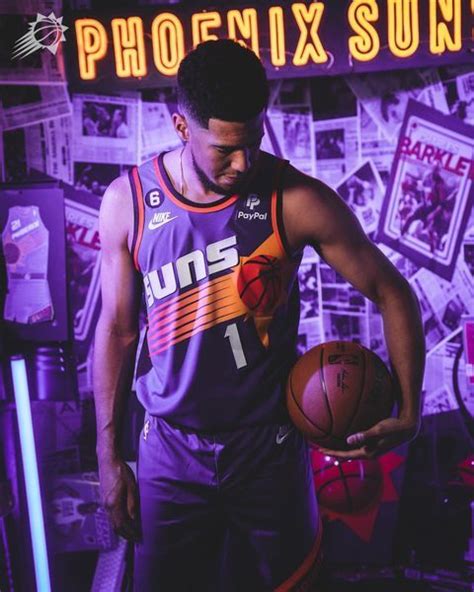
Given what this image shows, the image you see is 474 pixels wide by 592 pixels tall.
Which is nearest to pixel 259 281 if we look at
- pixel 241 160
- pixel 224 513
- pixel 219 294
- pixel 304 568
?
pixel 219 294

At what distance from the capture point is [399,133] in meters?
2.79

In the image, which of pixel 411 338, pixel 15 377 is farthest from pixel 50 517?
pixel 411 338

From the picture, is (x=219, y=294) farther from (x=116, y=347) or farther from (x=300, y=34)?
(x=300, y=34)

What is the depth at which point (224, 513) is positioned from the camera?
174cm

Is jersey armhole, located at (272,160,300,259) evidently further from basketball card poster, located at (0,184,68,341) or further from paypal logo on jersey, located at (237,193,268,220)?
basketball card poster, located at (0,184,68,341)

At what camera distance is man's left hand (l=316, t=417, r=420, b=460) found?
5.29ft

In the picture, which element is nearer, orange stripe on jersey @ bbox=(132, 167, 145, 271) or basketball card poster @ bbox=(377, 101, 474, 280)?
orange stripe on jersey @ bbox=(132, 167, 145, 271)

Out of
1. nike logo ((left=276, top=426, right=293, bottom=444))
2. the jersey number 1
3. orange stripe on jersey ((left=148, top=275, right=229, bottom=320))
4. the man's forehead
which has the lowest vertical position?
nike logo ((left=276, top=426, right=293, bottom=444))

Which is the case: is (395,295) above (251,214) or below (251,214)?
below

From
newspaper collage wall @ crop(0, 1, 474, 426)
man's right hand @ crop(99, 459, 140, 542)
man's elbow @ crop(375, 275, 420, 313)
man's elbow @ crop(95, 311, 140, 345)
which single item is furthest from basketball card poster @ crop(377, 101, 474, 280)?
man's right hand @ crop(99, 459, 140, 542)

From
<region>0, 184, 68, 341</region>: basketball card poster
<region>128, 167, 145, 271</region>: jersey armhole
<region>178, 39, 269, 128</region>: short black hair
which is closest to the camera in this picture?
<region>178, 39, 269, 128</region>: short black hair

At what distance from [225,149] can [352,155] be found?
143 centimetres

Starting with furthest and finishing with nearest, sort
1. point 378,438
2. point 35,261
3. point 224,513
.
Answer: point 35,261 < point 224,513 < point 378,438

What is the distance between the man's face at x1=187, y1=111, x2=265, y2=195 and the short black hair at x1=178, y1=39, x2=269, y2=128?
0.9 inches
